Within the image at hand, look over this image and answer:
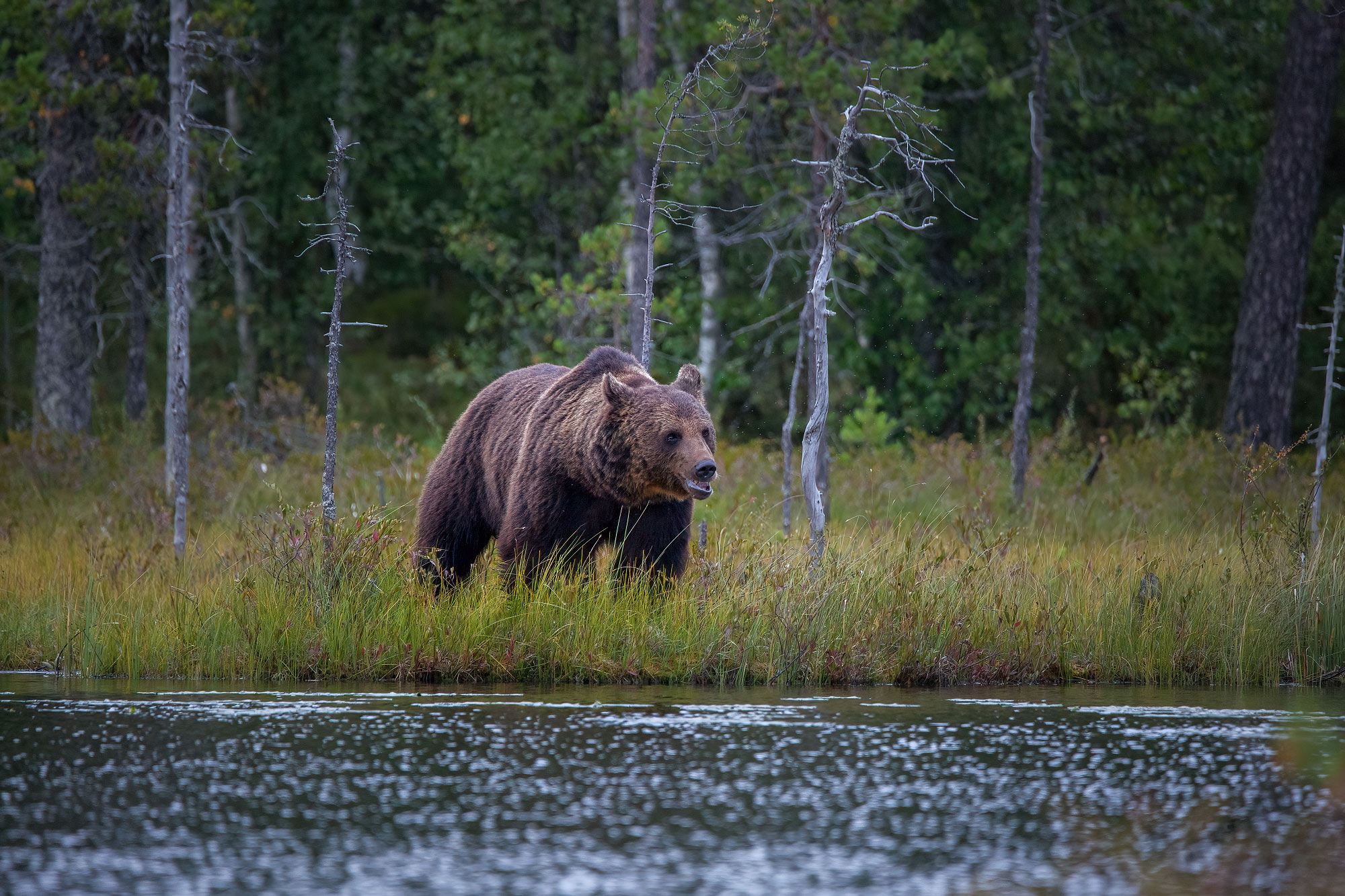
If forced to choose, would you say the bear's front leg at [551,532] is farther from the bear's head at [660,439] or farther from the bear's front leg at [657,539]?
the bear's head at [660,439]

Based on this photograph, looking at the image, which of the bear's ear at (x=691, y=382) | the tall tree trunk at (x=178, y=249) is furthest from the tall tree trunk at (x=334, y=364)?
the tall tree trunk at (x=178, y=249)

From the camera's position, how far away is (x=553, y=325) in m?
19.6

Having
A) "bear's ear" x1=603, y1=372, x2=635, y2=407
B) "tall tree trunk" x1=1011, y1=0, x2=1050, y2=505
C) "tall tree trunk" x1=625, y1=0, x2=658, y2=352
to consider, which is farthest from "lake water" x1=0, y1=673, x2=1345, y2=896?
"tall tree trunk" x1=625, y1=0, x2=658, y2=352

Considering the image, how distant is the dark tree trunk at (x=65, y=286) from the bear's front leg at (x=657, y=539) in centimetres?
931

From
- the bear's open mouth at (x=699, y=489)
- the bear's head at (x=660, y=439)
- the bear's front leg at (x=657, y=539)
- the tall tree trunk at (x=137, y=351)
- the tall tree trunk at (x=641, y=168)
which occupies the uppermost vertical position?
the tall tree trunk at (x=641, y=168)

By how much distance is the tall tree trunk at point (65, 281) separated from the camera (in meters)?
15.6

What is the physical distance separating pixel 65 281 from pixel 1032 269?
9.93 m

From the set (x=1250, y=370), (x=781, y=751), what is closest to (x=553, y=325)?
(x=1250, y=370)

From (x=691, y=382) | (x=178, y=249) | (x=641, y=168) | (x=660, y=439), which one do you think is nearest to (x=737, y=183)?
(x=641, y=168)

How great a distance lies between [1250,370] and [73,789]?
13.2m

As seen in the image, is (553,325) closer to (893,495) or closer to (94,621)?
(893,495)

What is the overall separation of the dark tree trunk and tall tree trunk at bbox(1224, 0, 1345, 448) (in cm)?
1210

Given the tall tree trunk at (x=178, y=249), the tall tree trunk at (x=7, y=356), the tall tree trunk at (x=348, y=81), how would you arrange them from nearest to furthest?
the tall tree trunk at (x=178, y=249)
the tall tree trunk at (x=7, y=356)
the tall tree trunk at (x=348, y=81)

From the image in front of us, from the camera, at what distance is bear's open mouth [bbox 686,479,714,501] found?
7797mm
